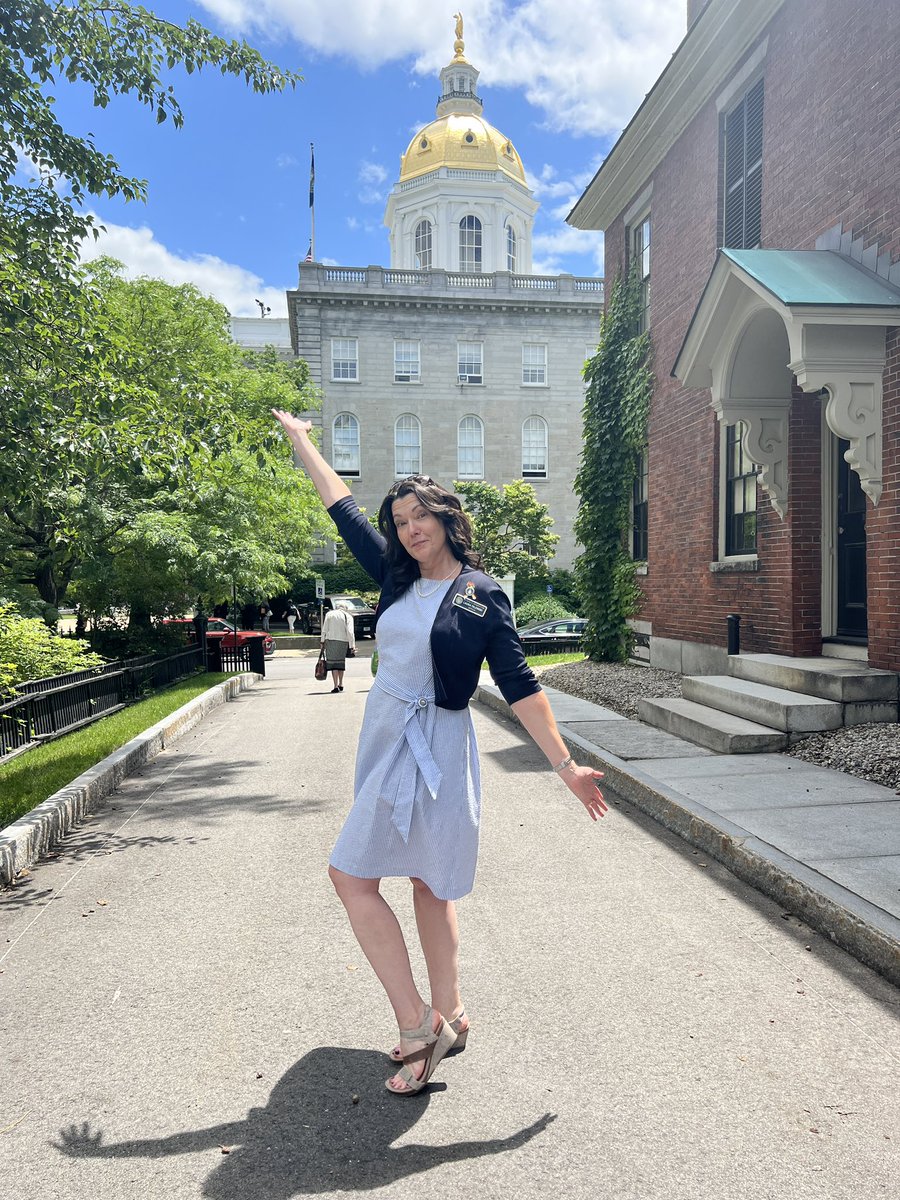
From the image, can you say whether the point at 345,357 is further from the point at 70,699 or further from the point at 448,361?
the point at 70,699

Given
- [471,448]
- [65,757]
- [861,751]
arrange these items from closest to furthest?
[861,751] → [65,757] → [471,448]

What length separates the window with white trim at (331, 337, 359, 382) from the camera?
51438 millimetres

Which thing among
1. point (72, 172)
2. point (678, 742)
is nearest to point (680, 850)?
point (678, 742)

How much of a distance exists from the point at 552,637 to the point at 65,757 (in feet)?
55.8

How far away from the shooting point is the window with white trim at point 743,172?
39.3 feet

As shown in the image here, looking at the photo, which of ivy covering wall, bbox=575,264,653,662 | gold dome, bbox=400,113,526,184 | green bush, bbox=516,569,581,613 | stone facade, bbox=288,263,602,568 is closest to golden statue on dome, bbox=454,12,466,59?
gold dome, bbox=400,113,526,184

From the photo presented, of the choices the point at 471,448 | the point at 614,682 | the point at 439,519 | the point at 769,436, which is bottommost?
the point at 614,682

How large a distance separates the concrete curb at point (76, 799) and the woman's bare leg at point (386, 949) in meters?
3.26

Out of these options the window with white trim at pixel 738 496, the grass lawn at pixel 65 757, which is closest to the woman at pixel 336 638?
the grass lawn at pixel 65 757

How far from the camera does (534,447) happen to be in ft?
175

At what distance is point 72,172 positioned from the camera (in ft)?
25.4

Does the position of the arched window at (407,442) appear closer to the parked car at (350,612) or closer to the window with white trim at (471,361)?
the window with white trim at (471,361)

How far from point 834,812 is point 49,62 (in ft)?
26.5

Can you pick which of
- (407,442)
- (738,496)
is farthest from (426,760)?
(407,442)
